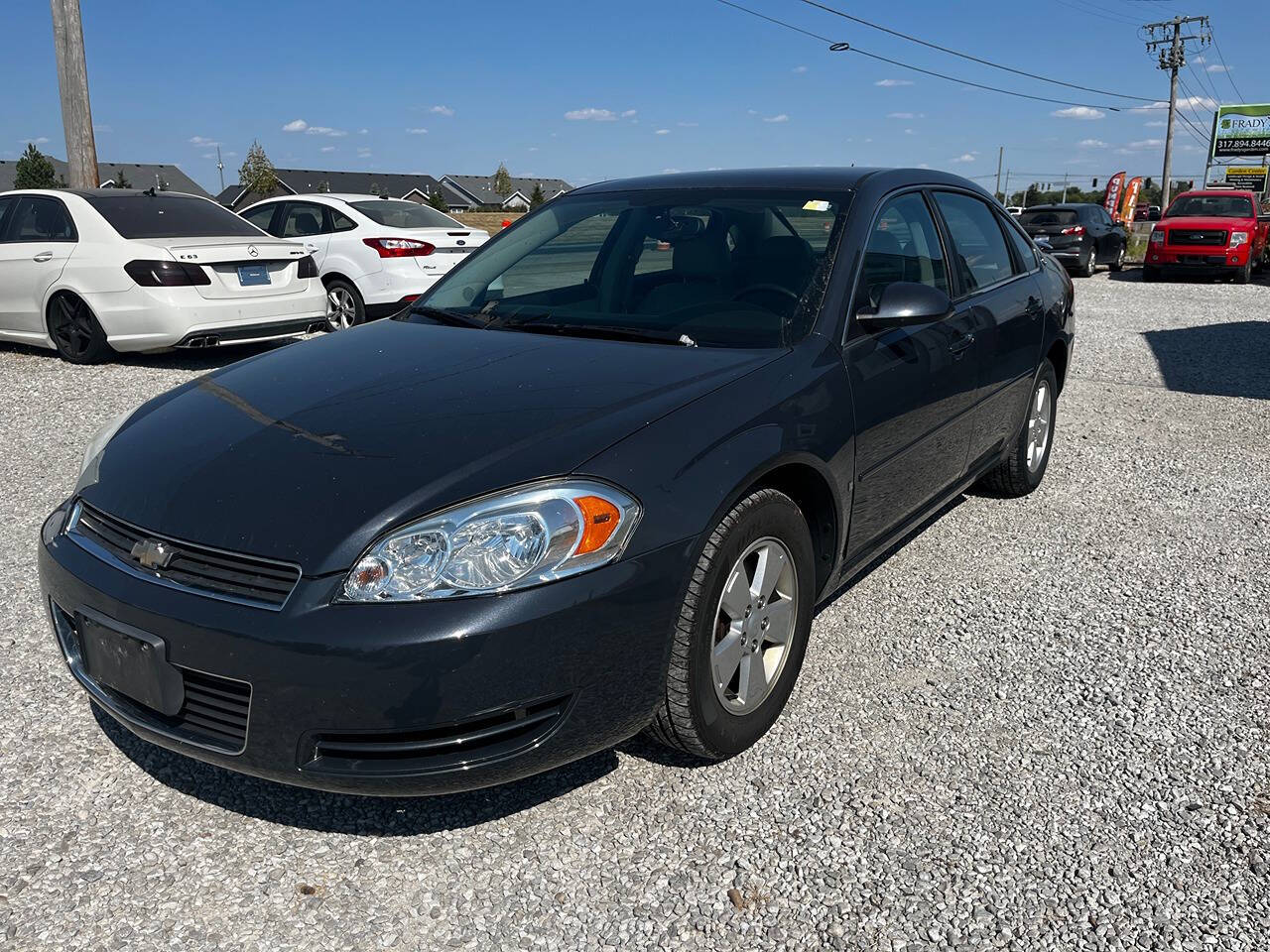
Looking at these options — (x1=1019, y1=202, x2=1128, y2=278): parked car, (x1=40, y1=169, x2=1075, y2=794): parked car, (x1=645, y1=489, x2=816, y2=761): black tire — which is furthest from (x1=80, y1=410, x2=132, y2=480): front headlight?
(x1=1019, y1=202, x2=1128, y2=278): parked car

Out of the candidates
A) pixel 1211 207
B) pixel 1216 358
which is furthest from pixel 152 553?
pixel 1211 207

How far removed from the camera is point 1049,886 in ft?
7.67

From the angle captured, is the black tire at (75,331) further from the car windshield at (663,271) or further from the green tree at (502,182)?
the green tree at (502,182)

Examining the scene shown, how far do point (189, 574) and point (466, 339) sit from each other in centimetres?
132

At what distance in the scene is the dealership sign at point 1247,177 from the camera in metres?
49.3

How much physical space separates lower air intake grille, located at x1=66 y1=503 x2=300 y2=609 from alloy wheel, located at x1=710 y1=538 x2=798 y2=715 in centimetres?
104

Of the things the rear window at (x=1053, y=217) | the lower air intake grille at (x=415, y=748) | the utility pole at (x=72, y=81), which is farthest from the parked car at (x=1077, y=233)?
the lower air intake grille at (x=415, y=748)

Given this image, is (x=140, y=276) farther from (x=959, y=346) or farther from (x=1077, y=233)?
(x=1077, y=233)

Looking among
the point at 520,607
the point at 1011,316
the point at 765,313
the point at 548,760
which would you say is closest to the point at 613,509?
the point at 520,607

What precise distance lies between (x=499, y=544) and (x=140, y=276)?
7026mm

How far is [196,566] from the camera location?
228cm

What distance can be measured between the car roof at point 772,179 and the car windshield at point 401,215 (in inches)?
263

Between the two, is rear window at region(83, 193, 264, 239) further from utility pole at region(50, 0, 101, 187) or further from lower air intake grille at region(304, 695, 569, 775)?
lower air intake grille at region(304, 695, 569, 775)

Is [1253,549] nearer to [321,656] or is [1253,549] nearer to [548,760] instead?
[548,760]
